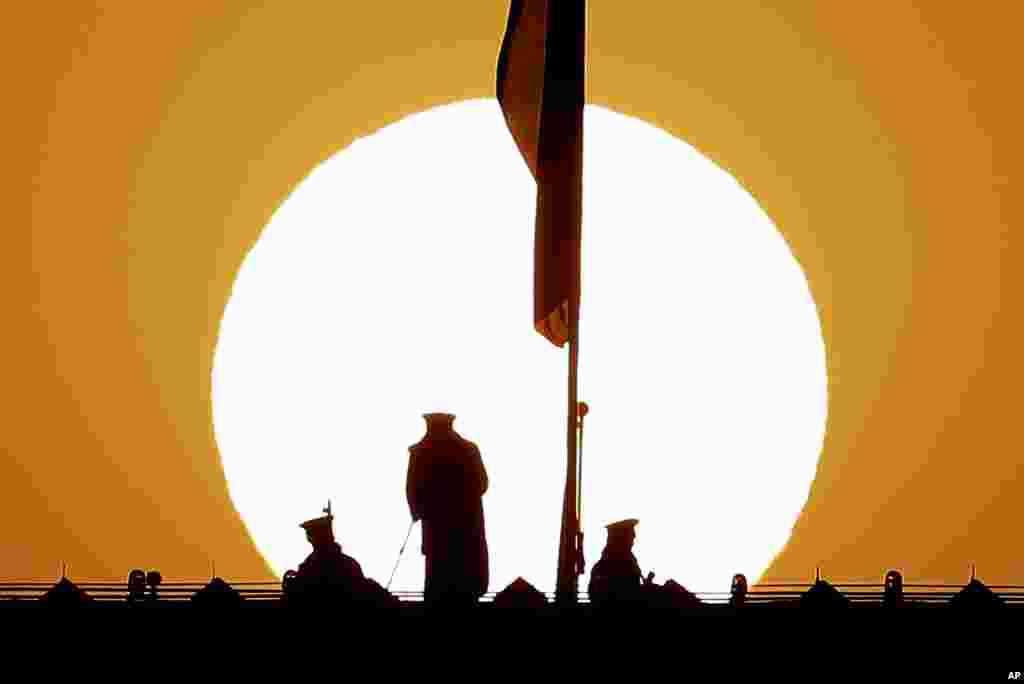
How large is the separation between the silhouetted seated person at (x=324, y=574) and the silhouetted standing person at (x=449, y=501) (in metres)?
1.91

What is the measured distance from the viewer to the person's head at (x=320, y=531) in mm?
18250

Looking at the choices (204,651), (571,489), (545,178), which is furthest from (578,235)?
(204,651)

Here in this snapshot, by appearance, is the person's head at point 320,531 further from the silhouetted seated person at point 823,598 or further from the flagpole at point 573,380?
the silhouetted seated person at point 823,598

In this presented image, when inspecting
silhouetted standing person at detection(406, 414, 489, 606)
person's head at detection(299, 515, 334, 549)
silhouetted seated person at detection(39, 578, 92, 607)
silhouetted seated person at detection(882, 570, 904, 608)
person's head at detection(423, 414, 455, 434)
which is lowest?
silhouetted seated person at detection(39, 578, 92, 607)

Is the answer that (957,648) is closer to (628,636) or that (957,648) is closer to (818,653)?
(818,653)

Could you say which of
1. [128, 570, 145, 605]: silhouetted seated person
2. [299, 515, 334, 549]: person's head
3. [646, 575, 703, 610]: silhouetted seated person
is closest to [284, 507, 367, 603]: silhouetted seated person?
[299, 515, 334, 549]: person's head

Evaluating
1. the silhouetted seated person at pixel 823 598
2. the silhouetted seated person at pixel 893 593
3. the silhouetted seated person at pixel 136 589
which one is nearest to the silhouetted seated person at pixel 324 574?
the silhouetted seated person at pixel 136 589

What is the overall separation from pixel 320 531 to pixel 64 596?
120 inches

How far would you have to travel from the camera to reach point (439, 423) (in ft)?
67.8

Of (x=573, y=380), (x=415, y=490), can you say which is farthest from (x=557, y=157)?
(x=415, y=490)

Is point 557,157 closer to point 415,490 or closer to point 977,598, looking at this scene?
point 977,598

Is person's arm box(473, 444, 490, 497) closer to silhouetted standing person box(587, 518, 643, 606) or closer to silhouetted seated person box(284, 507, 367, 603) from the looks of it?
silhouetted standing person box(587, 518, 643, 606)

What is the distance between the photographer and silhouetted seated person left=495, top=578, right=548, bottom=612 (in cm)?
1575

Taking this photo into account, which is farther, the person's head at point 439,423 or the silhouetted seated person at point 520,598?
the person's head at point 439,423
